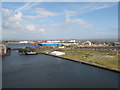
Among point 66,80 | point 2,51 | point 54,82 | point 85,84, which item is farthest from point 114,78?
point 2,51

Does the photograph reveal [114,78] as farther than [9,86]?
Yes

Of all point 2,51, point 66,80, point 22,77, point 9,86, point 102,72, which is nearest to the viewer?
point 9,86

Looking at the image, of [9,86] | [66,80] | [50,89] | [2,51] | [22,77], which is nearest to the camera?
[50,89]

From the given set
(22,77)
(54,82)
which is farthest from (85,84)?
(22,77)

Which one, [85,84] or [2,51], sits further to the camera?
[2,51]

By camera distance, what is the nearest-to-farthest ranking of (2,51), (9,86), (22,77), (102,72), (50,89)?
(50,89) < (9,86) < (22,77) < (102,72) < (2,51)

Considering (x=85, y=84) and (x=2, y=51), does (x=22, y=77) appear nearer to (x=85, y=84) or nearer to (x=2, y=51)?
(x=85, y=84)

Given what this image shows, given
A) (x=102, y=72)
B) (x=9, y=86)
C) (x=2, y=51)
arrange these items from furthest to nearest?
(x=2, y=51) < (x=102, y=72) < (x=9, y=86)

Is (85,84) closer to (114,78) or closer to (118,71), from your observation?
(114,78)
